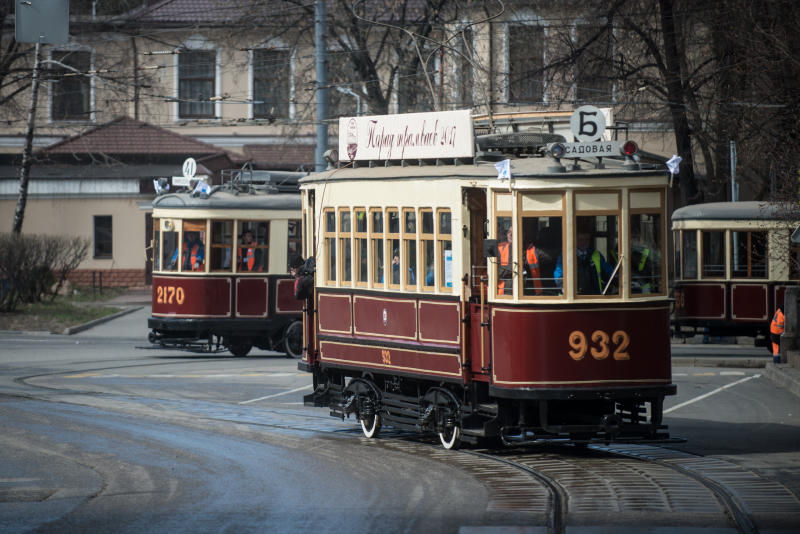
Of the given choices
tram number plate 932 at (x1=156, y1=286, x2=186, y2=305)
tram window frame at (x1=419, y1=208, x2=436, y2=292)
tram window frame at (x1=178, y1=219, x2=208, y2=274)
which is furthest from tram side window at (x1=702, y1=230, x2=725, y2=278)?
tram window frame at (x1=419, y1=208, x2=436, y2=292)

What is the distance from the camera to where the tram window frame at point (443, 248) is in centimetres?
1413

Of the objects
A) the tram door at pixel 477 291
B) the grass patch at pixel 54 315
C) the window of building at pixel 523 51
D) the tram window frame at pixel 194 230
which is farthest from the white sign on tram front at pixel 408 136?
the window of building at pixel 523 51

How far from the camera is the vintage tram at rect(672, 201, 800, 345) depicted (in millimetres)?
27812

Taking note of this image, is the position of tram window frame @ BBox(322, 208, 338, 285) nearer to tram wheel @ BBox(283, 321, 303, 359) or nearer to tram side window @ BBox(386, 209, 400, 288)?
tram side window @ BBox(386, 209, 400, 288)

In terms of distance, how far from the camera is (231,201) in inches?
1017

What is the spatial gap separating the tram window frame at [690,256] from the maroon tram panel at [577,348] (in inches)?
616

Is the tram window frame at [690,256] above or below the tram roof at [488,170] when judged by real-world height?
below

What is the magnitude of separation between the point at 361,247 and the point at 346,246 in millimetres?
359

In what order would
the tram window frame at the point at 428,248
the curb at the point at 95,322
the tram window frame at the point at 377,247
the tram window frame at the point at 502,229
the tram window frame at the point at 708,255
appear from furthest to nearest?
the curb at the point at 95,322
the tram window frame at the point at 708,255
the tram window frame at the point at 377,247
the tram window frame at the point at 428,248
the tram window frame at the point at 502,229

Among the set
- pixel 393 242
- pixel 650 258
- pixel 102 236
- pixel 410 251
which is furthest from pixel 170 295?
pixel 102 236

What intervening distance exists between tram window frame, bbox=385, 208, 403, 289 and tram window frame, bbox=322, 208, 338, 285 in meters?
1.14

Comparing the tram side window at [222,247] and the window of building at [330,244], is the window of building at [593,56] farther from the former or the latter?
the window of building at [330,244]

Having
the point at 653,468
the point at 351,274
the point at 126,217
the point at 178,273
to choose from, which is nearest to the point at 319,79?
the point at 178,273

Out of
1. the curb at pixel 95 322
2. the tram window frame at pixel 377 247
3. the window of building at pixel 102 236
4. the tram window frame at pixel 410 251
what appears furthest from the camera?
the window of building at pixel 102 236
